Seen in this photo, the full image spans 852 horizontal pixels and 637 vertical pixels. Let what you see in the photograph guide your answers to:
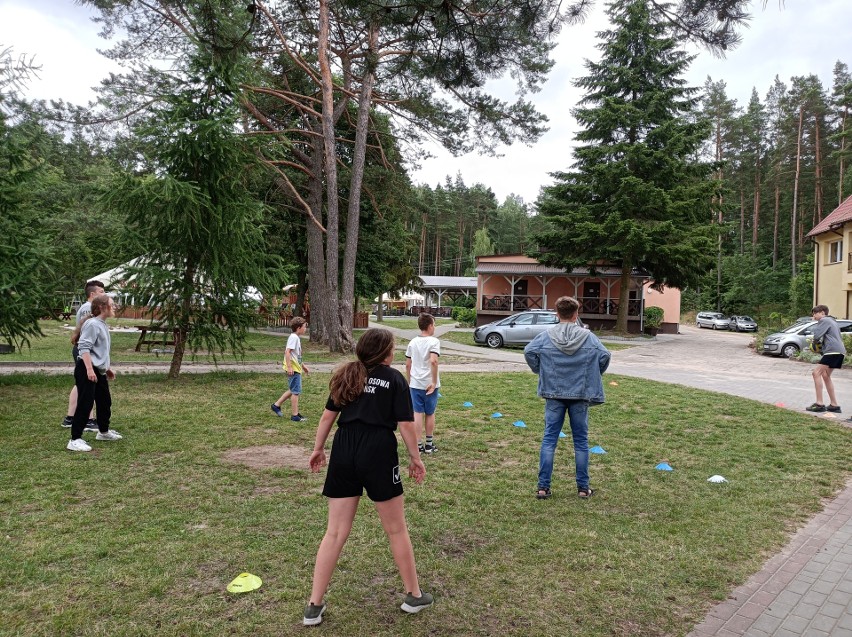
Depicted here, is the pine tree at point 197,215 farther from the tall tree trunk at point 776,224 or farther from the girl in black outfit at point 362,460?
the tall tree trunk at point 776,224

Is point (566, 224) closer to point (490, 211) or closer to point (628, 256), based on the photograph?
point (628, 256)

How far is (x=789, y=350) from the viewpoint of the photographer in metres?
21.8

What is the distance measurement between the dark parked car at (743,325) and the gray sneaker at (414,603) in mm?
50188

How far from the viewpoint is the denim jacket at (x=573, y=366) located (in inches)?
189

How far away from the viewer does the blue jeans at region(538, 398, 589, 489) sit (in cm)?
486

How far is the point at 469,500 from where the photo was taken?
193 inches

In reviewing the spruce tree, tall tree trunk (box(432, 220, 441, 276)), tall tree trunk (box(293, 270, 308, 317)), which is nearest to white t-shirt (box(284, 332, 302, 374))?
tall tree trunk (box(293, 270, 308, 317))

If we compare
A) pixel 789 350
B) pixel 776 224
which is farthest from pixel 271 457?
pixel 776 224

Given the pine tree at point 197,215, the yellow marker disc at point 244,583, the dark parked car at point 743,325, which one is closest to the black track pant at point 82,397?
the yellow marker disc at point 244,583

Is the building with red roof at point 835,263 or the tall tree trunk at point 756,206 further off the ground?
the tall tree trunk at point 756,206

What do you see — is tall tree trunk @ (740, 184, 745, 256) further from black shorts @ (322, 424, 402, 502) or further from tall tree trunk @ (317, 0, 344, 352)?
black shorts @ (322, 424, 402, 502)

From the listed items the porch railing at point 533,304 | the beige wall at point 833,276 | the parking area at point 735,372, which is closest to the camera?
the parking area at point 735,372

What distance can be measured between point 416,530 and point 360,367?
1.79 m

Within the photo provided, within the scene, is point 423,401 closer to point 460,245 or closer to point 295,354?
point 295,354
